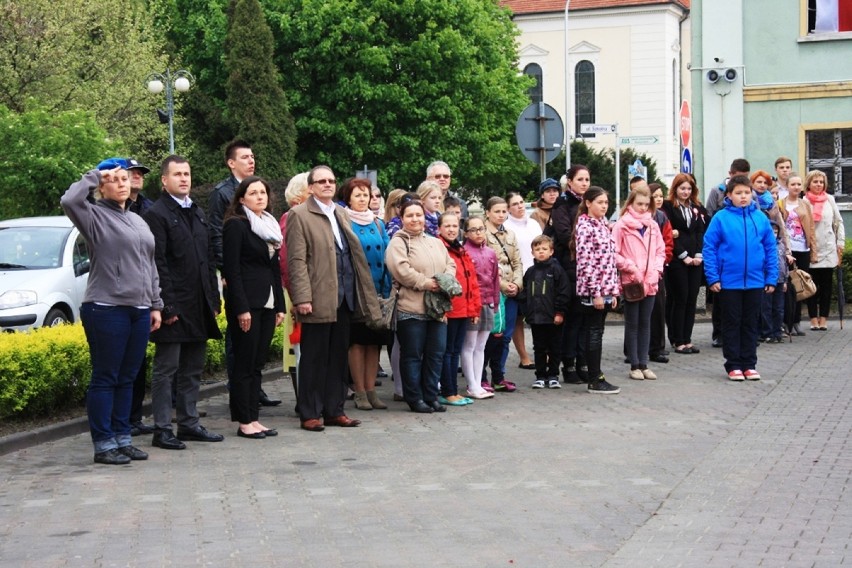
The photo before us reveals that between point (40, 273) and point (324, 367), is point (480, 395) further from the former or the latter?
point (40, 273)

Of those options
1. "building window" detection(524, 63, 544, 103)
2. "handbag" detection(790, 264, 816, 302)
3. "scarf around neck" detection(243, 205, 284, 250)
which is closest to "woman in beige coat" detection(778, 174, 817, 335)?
"handbag" detection(790, 264, 816, 302)

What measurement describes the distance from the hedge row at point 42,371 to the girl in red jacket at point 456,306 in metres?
3.02

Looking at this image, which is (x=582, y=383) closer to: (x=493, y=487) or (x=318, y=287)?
(x=318, y=287)

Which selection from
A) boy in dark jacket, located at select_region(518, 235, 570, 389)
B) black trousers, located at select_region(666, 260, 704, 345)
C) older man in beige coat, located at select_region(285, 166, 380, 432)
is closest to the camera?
older man in beige coat, located at select_region(285, 166, 380, 432)

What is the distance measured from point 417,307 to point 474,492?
3.65 meters

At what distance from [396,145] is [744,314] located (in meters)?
36.5

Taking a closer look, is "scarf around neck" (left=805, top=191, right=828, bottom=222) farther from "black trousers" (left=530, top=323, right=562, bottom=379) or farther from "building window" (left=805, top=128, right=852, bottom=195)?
"building window" (left=805, top=128, right=852, bottom=195)

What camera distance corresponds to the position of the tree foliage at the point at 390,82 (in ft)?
160

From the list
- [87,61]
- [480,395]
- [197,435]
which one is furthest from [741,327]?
[87,61]

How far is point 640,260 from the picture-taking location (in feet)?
46.4

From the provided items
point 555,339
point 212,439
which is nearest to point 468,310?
point 555,339

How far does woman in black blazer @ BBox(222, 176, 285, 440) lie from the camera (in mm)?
10570

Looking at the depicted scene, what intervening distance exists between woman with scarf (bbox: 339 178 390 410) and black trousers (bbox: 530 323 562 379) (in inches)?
74.8

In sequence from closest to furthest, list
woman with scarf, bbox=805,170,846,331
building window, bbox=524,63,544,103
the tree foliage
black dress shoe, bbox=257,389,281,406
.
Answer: black dress shoe, bbox=257,389,281,406, woman with scarf, bbox=805,170,846,331, the tree foliage, building window, bbox=524,63,544,103
